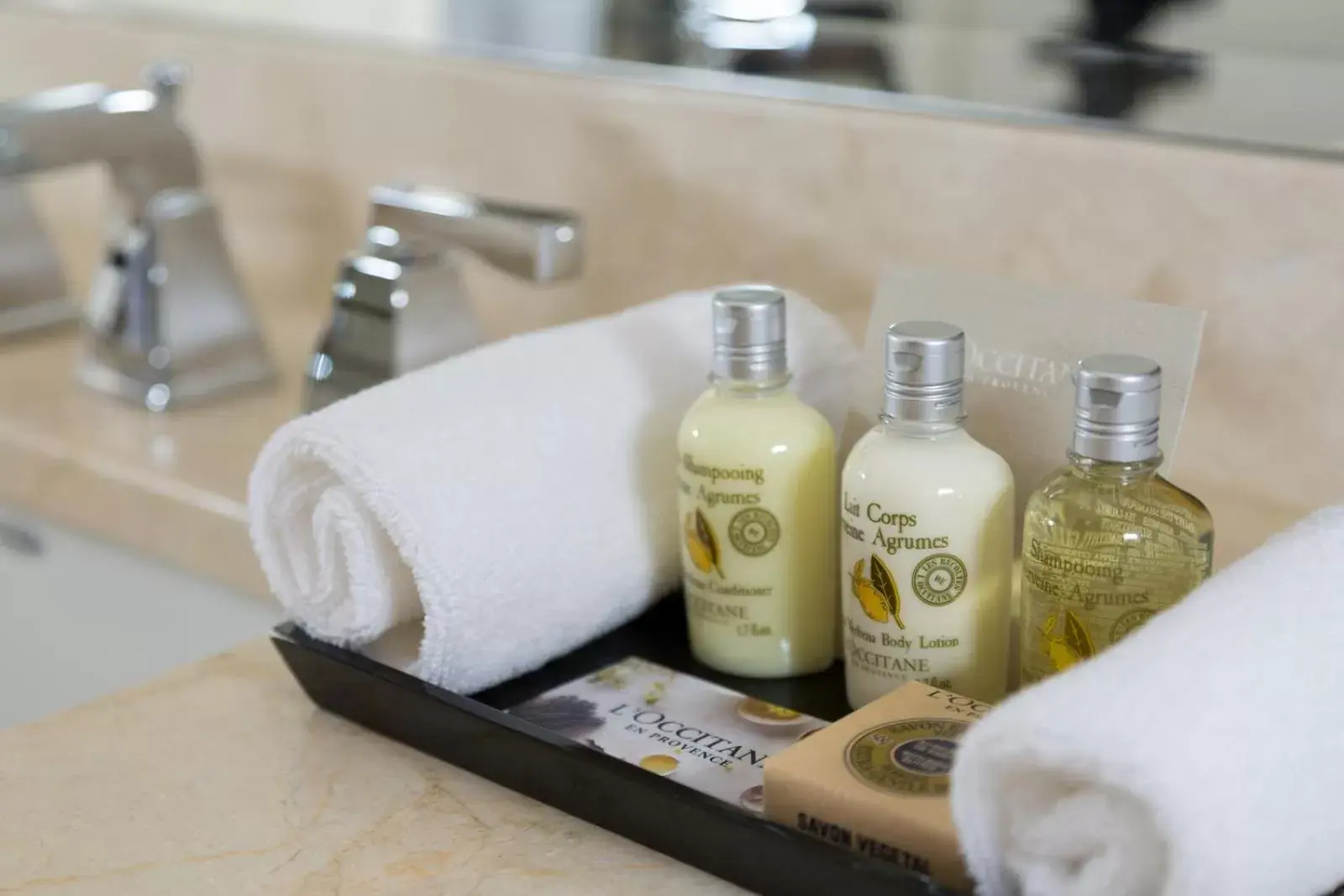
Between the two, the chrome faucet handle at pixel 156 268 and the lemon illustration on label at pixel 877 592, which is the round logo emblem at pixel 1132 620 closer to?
the lemon illustration on label at pixel 877 592

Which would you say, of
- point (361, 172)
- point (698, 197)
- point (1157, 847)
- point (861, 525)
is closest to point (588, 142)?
point (698, 197)

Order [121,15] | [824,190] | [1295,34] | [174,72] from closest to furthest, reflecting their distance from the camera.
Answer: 1. [1295,34]
2. [824,190]
3. [174,72]
4. [121,15]

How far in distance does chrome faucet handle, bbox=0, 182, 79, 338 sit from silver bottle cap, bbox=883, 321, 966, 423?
0.80 metres

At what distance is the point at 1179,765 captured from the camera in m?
0.38

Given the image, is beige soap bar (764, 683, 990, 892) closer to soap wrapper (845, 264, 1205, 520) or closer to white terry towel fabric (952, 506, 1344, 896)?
white terry towel fabric (952, 506, 1344, 896)

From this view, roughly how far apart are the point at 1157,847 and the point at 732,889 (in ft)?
0.47

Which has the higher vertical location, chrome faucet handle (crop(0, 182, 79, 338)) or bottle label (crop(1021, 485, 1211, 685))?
bottle label (crop(1021, 485, 1211, 685))

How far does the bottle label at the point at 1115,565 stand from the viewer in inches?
19.7

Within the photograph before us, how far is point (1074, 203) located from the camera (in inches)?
29.9

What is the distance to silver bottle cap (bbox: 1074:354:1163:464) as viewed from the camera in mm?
482

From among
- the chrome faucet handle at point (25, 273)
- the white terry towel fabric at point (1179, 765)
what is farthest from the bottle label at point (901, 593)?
the chrome faucet handle at point (25, 273)

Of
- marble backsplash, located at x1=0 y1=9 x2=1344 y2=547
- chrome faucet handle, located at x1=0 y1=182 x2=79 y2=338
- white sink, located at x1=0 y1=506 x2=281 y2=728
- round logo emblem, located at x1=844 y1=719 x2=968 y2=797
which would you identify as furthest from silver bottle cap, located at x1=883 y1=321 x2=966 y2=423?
chrome faucet handle, located at x1=0 y1=182 x2=79 y2=338

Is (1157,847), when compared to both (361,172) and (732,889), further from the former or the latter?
(361,172)

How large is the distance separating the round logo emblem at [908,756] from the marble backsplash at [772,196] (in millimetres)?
315
